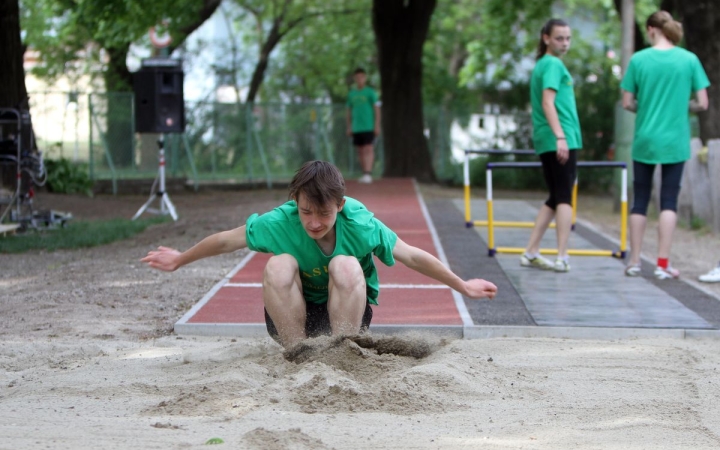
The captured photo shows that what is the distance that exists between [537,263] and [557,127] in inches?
51.3

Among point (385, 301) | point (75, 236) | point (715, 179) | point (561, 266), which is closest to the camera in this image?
point (385, 301)

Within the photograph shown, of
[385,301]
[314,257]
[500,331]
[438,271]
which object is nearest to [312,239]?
[314,257]

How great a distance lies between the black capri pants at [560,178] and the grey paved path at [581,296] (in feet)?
2.20

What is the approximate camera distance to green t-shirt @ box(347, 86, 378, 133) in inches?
733

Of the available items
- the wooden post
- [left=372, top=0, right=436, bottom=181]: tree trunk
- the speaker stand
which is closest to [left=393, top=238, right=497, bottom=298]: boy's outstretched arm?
the wooden post

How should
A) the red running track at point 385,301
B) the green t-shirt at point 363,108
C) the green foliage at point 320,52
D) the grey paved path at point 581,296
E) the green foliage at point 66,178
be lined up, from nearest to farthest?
the red running track at point 385,301, the grey paved path at point 581,296, the green foliage at point 66,178, the green t-shirt at point 363,108, the green foliage at point 320,52

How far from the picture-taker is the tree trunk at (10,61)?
14.0 meters

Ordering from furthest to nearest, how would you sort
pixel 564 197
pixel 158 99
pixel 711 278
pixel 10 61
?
pixel 158 99 → pixel 10 61 → pixel 564 197 → pixel 711 278

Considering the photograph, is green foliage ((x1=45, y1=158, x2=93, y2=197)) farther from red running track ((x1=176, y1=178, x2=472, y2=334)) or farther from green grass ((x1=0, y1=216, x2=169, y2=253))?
red running track ((x1=176, y1=178, x2=472, y2=334))

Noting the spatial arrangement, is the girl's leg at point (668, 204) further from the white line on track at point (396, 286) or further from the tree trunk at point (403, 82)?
the tree trunk at point (403, 82)

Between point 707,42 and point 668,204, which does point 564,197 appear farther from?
point 707,42

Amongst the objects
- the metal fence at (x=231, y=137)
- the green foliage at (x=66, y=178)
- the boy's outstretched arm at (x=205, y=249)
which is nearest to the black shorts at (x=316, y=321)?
the boy's outstretched arm at (x=205, y=249)

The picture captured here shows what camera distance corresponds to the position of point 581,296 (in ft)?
24.8

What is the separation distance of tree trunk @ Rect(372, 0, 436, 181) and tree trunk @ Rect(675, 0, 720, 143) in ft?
24.4
